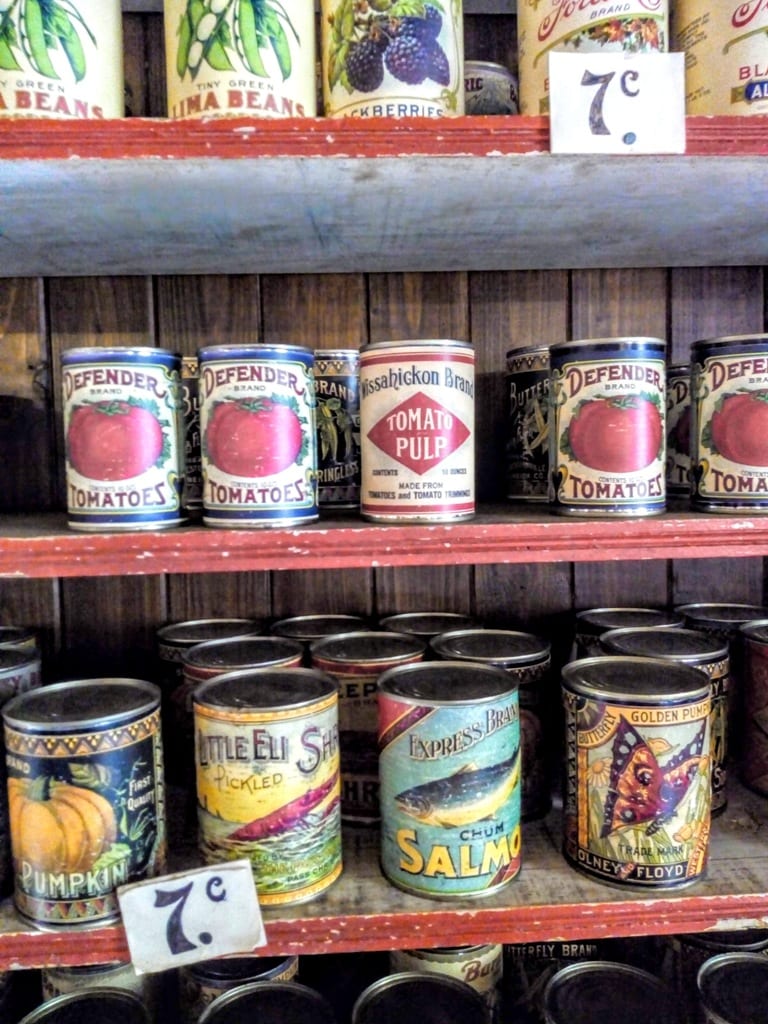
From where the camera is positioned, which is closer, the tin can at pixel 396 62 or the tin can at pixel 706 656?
the tin can at pixel 396 62

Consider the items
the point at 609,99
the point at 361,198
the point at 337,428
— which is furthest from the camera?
the point at 337,428

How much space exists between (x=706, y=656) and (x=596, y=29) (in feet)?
2.09

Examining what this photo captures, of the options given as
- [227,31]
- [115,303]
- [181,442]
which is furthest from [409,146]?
[115,303]

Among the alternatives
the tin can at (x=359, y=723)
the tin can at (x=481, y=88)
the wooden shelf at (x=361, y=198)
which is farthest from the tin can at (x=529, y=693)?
the tin can at (x=481, y=88)

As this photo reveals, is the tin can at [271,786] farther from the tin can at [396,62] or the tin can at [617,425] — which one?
the tin can at [396,62]

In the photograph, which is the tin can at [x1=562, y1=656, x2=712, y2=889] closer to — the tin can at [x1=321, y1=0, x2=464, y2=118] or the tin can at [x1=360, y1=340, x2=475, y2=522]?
the tin can at [x1=360, y1=340, x2=475, y2=522]

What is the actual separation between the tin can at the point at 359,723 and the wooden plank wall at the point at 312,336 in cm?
25

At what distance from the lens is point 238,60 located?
698 mm

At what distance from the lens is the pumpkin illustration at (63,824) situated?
70 centimetres

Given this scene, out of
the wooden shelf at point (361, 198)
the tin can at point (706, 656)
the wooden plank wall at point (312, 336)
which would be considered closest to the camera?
the wooden shelf at point (361, 198)

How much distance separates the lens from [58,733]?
697mm

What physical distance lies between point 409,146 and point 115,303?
1.79 ft

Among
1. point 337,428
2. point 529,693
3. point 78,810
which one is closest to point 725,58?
point 337,428

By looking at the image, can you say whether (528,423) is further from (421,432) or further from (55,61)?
(55,61)
